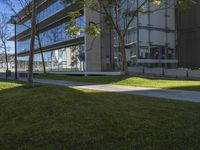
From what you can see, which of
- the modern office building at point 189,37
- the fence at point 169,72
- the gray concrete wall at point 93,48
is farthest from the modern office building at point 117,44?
the fence at point 169,72

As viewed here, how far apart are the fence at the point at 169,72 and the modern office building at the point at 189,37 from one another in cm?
824

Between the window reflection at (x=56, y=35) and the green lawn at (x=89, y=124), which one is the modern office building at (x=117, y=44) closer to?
the window reflection at (x=56, y=35)

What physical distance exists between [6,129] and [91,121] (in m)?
1.94

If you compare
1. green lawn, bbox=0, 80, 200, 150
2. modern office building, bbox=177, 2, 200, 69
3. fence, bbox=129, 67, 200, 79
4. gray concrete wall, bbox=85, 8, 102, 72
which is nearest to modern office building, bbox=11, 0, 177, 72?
gray concrete wall, bbox=85, 8, 102, 72

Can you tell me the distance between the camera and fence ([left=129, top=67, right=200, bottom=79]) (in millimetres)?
31719

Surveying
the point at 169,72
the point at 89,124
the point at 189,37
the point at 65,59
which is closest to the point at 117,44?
the point at 189,37

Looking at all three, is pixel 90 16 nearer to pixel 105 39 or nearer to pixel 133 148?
pixel 105 39

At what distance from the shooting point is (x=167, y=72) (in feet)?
116

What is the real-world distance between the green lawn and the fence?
69.8 feet

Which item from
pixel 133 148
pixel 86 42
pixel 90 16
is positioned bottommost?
pixel 133 148

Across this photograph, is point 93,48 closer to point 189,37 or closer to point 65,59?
point 65,59

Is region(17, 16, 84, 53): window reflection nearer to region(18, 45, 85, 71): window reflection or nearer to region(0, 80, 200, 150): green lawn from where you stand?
region(18, 45, 85, 71): window reflection

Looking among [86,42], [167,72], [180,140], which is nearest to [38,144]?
[180,140]

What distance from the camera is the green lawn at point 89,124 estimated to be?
674 cm
